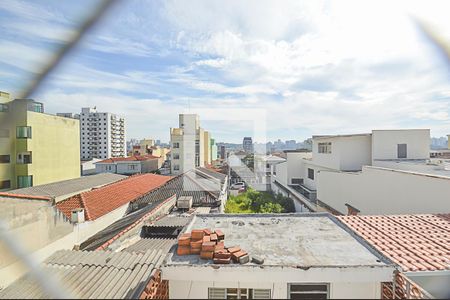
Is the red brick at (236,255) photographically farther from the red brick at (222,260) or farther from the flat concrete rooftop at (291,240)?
the flat concrete rooftop at (291,240)

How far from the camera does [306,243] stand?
2699 millimetres

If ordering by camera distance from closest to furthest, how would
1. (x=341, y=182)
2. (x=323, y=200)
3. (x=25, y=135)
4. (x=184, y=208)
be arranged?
1. (x=184, y=208)
2. (x=341, y=182)
3. (x=323, y=200)
4. (x=25, y=135)

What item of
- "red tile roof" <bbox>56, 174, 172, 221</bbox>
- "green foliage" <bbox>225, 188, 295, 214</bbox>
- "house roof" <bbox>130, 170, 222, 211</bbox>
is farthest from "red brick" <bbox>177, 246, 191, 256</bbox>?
"green foliage" <bbox>225, 188, 295, 214</bbox>

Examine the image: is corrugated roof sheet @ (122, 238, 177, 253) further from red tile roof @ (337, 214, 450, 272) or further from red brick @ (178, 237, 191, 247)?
red tile roof @ (337, 214, 450, 272)

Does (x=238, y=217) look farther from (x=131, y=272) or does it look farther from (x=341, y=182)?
(x=341, y=182)

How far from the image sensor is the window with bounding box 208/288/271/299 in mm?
2146

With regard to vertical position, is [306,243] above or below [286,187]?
above

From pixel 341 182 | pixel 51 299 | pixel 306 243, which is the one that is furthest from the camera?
pixel 341 182

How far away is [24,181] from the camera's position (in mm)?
11648

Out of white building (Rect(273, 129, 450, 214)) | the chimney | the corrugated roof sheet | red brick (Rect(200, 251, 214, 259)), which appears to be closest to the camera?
red brick (Rect(200, 251, 214, 259))

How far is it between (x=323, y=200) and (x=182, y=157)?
11586 mm

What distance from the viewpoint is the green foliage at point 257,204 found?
10.9 m

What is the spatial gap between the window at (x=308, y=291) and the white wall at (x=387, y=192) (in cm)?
417

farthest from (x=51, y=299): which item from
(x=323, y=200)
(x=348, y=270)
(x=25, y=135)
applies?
(x=25, y=135)
